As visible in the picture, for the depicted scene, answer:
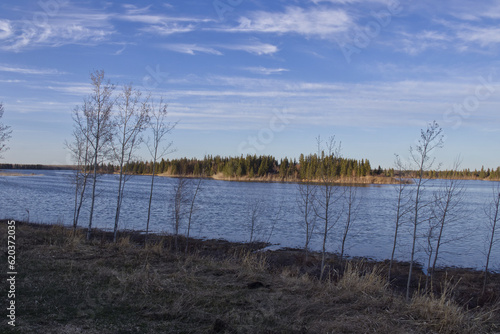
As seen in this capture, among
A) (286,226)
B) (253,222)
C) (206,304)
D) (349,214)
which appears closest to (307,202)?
(349,214)

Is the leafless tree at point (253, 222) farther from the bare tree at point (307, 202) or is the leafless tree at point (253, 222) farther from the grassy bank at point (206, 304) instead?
the grassy bank at point (206, 304)

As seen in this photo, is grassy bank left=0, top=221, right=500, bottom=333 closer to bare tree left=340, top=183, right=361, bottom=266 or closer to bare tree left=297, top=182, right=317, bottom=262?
bare tree left=297, top=182, right=317, bottom=262

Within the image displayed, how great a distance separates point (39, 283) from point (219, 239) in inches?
709

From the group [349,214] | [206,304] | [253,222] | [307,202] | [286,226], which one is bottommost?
[286,226]

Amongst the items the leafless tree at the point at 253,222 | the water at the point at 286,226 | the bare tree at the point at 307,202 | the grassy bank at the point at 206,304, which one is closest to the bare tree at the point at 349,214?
the water at the point at 286,226

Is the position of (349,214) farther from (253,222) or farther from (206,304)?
(206,304)

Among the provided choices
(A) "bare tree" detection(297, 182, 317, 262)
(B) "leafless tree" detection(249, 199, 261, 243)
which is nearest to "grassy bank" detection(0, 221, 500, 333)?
(A) "bare tree" detection(297, 182, 317, 262)

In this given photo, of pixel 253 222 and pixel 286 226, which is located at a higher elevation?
pixel 253 222

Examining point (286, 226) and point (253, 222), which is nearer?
point (253, 222)

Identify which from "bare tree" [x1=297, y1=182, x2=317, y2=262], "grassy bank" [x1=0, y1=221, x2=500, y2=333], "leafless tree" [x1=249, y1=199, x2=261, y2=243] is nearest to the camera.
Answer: "grassy bank" [x1=0, y1=221, x2=500, y2=333]

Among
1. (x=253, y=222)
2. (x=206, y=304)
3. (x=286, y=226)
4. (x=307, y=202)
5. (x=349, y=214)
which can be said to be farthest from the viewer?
(x=286, y=226)

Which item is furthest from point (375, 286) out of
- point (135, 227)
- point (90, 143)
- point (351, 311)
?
point (135, 227)

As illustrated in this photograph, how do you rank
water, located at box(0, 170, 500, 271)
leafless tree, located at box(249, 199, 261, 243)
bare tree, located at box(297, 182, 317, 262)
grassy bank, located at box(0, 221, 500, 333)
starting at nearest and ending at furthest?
grassy bank, located at box(0, 221, 500, 333) < bare tree, located at box(297, 182, 317, 262) < leafless tree, located at box(249, 199, 261, 243) < water, located at box(0, 170, 500, 271)

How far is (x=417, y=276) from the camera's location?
1773 centimetres
